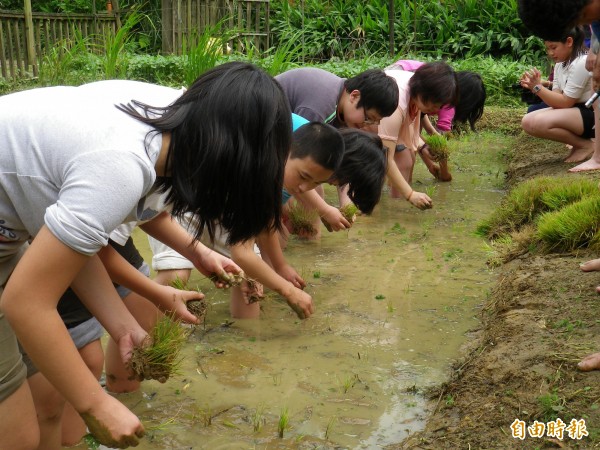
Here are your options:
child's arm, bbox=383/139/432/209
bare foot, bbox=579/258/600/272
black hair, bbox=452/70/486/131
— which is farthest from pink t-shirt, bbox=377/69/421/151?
bare foot, bbox=579/258/600/272

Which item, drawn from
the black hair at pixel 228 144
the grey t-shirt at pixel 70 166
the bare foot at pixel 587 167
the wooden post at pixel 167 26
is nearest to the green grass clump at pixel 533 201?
the bare foot at pixel 587 167

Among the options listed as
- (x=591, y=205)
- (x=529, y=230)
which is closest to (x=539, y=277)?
(x=591, y=205)

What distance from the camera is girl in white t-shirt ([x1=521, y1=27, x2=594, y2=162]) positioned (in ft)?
19.9

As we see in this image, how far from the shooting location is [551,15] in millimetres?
2625

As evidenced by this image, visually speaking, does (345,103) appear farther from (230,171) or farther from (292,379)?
(230,171)

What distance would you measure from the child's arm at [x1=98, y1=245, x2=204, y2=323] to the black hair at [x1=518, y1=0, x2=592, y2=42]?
1480 mm

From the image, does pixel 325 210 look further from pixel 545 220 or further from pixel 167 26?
pixel 167 26

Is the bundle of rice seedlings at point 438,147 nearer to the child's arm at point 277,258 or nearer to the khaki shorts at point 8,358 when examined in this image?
the child's arm at point 277,258

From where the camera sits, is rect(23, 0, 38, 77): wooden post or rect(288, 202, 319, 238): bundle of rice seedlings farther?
rect(23, 0, 38, 77): wooden post

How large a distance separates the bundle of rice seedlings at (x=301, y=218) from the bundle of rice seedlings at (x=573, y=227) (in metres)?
1.32

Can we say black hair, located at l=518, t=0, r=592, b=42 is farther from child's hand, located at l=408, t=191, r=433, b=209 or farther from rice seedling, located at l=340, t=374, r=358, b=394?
child's hand, located at l=408, t=191, r=433, b=209

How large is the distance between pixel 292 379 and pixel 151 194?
1.38 m

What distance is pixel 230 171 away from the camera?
1.75 m

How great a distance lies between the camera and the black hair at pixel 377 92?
464cm
